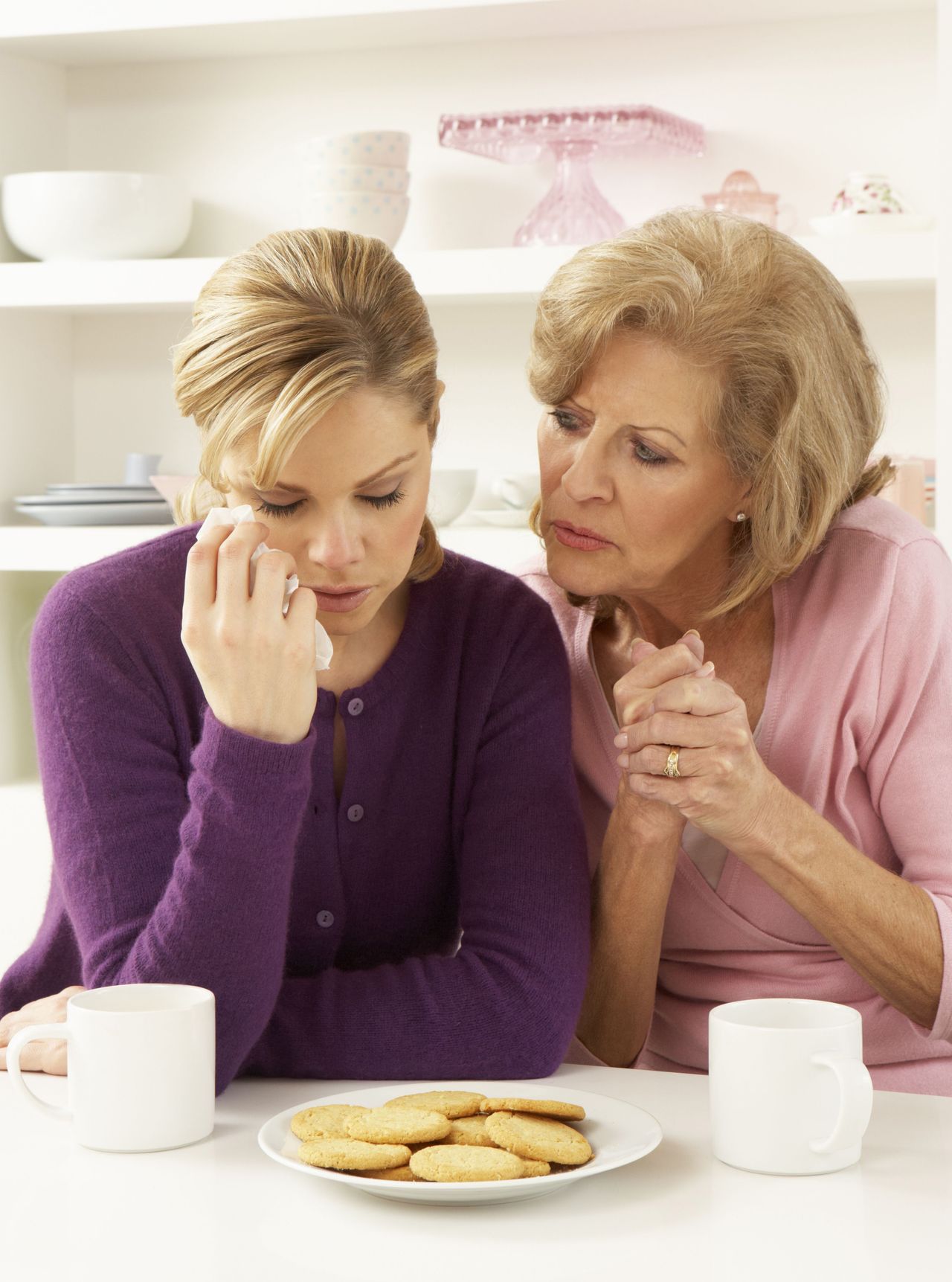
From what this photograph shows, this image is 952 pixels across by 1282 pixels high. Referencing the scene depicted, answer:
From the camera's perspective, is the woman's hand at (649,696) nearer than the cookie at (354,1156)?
No

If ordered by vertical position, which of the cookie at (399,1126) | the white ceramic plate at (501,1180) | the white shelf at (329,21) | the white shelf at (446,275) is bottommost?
the white ceramic plate at (501,1180)

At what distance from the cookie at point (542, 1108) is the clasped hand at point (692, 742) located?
0.42 meters

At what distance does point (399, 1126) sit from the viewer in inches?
34.5

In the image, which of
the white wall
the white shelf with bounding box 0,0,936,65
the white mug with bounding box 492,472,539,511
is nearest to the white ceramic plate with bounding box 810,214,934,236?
the white wall

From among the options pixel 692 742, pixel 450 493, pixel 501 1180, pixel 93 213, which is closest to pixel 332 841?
pixel 692 742

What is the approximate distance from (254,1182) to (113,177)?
7.02 ft

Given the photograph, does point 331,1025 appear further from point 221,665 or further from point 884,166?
point 884,166

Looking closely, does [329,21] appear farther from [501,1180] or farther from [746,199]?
[501,1180]

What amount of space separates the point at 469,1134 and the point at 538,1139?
0.15ft

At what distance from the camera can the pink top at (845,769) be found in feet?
4.65

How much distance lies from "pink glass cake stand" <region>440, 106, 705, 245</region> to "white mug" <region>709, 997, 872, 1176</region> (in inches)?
71.8

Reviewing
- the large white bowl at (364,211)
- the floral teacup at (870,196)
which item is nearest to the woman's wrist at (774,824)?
the floral teacup at (870,196)

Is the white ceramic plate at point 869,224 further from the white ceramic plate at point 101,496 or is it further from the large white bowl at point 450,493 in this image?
the white ceramic plate at point 101,496

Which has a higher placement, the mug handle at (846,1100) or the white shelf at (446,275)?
the white shelf at (446,275)
